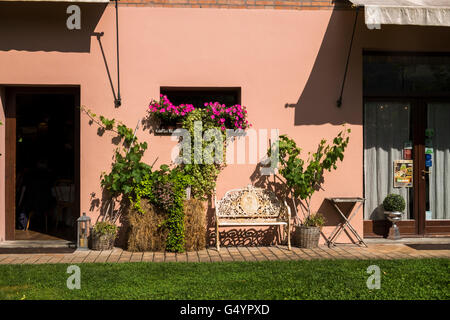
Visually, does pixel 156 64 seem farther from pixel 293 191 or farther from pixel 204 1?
pixel 293 191

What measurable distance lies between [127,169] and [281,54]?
293 cm

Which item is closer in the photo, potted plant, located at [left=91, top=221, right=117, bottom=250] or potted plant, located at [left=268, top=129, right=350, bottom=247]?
potted plant, located at [left=91, top=221, right=117, bottom=250]

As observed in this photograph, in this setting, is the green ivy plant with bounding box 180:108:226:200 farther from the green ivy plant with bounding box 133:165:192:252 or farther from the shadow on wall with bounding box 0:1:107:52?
the shadow on wall with bounding box 0:1:107:52

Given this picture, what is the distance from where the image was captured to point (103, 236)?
7465 millimetres

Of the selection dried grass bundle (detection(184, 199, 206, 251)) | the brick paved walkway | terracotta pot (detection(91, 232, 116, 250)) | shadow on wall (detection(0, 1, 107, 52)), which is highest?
shadow on wall (detection(0, 1, 107, 52))

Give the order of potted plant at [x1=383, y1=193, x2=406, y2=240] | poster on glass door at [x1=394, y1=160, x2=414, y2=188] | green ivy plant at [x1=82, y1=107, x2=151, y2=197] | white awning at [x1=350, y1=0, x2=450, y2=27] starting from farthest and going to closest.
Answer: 1. poster on glass door at [x1=394, y1=160, x2=414, y2=188]
2. potted plant at [x1=383, y1=193, x2=406, y2=240]
3. green ivy plant at [x1=82, y1=107, x2=151, y2=197]
4. white awning at [x1=350, y1=0, x2=450, y2=27]

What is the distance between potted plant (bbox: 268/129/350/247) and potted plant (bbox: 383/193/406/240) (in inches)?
46.4

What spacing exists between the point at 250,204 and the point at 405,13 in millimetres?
3442

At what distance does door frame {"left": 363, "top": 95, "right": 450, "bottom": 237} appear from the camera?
8.68m

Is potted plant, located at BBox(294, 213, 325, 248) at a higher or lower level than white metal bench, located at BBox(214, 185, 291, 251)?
lower

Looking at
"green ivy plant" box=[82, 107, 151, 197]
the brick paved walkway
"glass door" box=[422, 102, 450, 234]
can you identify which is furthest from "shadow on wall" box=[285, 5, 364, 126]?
"green ivy plant" box=[82, 107, 151, 197]

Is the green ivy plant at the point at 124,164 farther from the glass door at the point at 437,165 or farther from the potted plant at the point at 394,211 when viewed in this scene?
the glass door at the point at 437,165

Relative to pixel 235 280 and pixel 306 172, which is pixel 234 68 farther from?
pixel 235 280

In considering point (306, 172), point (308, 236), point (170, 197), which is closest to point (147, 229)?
point (170, 197)
